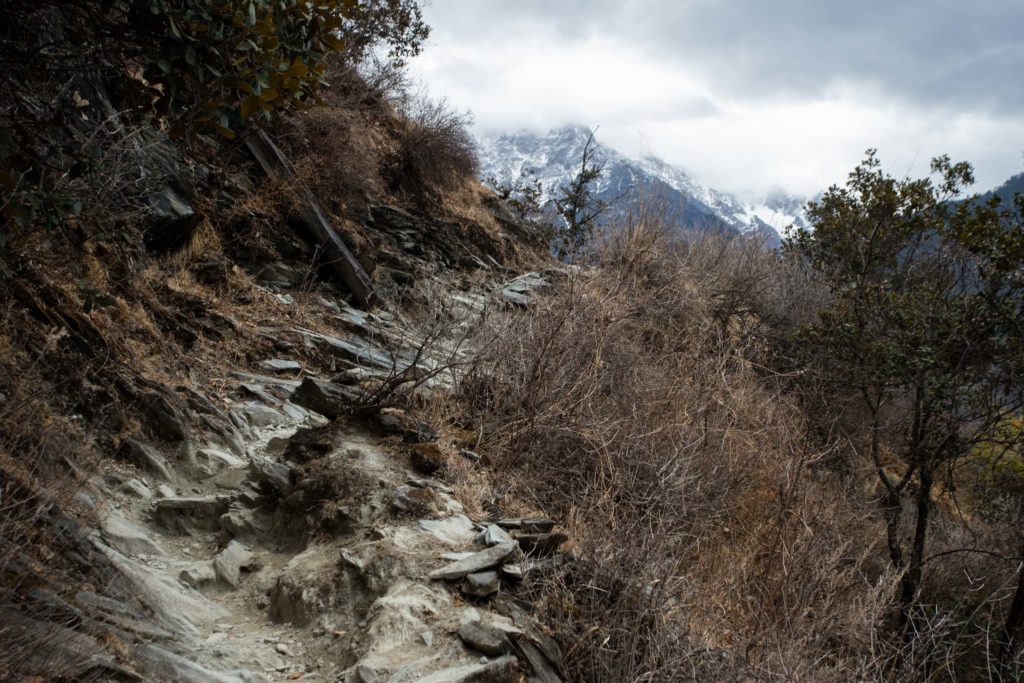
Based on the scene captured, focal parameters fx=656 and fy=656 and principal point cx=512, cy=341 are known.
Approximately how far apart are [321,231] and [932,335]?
7.02 metres

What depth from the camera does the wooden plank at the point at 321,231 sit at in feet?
25.8

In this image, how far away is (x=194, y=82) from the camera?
286 cm

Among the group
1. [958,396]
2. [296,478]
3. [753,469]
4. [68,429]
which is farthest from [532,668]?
[958,396]

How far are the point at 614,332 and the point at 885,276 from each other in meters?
4.51

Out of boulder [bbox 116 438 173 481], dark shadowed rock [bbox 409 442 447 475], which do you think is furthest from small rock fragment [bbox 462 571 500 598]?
boulder [bbox 116 438 173 481]

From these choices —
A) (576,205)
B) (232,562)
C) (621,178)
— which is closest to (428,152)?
(576,205)

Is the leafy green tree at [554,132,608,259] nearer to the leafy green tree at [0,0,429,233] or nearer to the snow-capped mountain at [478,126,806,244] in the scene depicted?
the snow-capped mountain at [478,126,806,244]

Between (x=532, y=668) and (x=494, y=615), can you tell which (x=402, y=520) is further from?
(x=532, y=668)

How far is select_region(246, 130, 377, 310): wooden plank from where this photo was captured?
7.86 meters

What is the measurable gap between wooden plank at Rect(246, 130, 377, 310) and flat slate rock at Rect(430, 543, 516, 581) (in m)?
5.14

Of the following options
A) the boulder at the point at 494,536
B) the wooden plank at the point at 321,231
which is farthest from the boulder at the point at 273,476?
the wooden plank at the point at 321,231

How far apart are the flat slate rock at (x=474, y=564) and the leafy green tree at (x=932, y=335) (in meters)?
4.59

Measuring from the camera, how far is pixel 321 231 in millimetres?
7902

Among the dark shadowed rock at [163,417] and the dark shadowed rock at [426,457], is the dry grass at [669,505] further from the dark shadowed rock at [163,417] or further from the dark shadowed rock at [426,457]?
the dark shadowed rock at [163,417]
